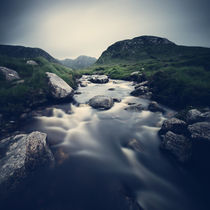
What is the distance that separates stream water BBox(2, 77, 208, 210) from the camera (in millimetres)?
5137

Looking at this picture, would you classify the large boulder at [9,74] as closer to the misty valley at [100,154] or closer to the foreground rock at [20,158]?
the misty valley at [100,154]

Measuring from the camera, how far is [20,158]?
5.75 metres

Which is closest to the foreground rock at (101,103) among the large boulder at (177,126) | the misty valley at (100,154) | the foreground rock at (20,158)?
the misty valley at (100,154)

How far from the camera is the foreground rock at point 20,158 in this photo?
17.2 feet

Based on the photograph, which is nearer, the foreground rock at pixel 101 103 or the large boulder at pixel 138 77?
the foreground rock at pixel 101 103

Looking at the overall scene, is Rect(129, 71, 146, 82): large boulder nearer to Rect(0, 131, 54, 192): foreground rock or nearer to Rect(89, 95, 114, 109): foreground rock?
Rect(89, 95, 114, 109): foreground rock

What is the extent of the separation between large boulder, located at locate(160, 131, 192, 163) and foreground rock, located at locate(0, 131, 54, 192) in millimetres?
7562

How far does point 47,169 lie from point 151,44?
162 metres

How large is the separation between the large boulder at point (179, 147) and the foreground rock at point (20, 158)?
7.56 m

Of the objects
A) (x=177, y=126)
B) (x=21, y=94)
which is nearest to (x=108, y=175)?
(x=177, y=126)

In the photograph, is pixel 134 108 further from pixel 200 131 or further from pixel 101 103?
pixel 200 131

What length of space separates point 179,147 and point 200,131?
162 centimetres

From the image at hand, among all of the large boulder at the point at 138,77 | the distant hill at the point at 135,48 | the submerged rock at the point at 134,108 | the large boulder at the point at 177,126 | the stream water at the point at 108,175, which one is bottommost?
the stream water at the point at 108,175

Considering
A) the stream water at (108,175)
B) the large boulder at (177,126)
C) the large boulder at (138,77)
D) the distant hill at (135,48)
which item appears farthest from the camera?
the distant hill at (135,48)
